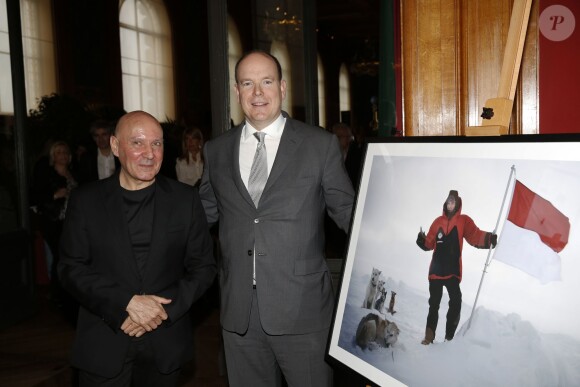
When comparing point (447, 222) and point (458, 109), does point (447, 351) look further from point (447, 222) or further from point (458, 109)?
point (458, 109)

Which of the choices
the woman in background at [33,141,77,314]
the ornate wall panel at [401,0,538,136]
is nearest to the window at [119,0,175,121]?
the woman in background at [33,141,77,314]

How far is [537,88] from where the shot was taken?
2121 mm

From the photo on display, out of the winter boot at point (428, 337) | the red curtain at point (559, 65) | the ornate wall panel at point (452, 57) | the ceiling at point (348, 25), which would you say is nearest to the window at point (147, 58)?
the ceiling at point (348, 25)

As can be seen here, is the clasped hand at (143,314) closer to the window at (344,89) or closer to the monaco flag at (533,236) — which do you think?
the monaco flag at (533,236)

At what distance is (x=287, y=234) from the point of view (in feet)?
6.56

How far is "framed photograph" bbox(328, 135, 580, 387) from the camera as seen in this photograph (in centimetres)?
115

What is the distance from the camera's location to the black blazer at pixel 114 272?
6.46ft

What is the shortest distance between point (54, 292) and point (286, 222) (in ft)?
12.8

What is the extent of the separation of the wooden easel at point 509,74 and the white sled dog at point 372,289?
18.6 inches

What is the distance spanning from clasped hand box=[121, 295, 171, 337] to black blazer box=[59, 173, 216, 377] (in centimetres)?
2

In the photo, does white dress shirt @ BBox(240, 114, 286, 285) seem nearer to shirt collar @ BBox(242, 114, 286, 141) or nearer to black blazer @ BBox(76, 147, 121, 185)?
shirt collar @ BBox(242, 114, 286, 141)

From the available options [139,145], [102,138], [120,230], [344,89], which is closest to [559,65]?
[139,145]

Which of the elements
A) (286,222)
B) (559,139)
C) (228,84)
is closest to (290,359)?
(286,222)

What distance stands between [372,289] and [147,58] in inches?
458
